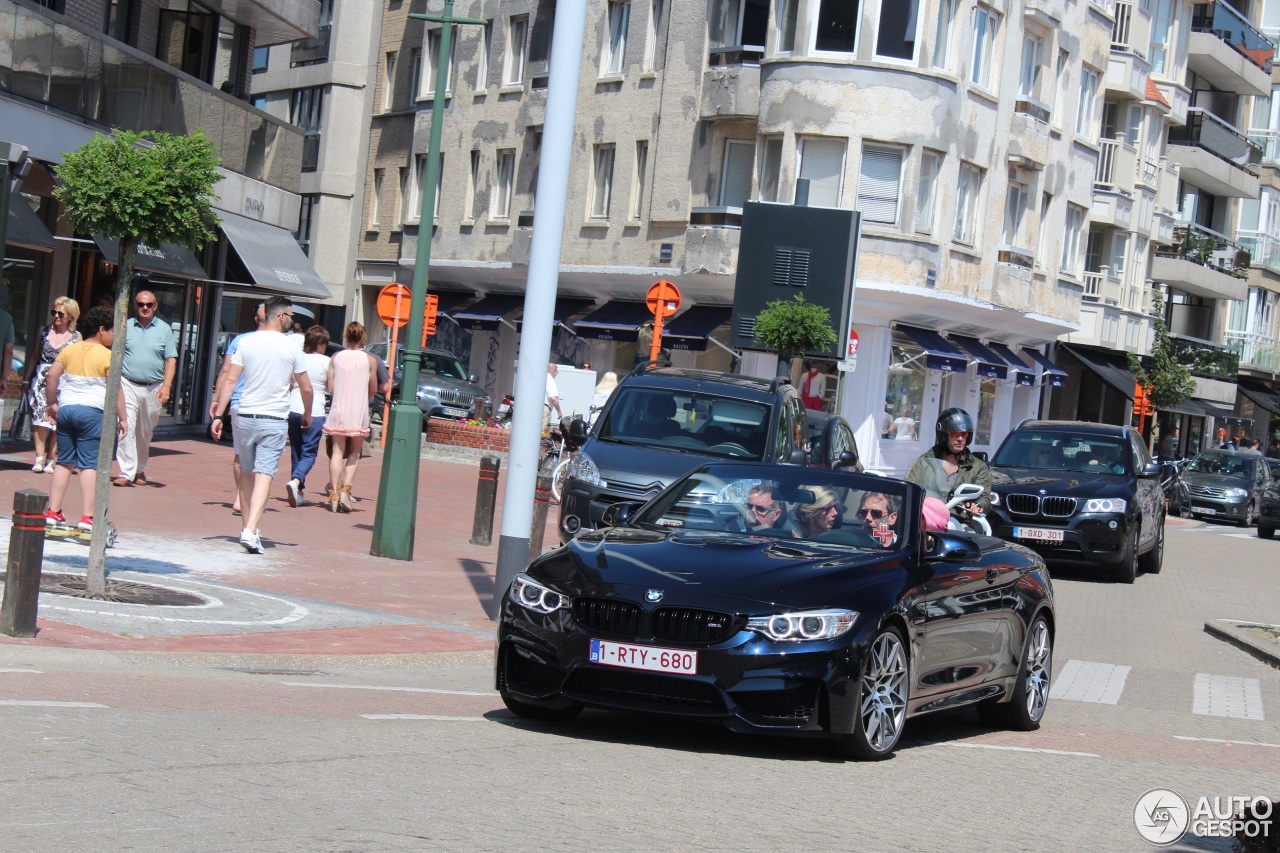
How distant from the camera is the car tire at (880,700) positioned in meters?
8.01

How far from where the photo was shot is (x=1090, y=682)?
12828 mm

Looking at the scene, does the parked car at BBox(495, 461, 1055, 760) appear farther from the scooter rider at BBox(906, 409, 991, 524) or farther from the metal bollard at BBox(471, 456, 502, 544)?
the metal bollard at BBox(471, 456, 502, 544)

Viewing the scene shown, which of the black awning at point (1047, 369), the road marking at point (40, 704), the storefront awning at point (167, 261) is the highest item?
the black awning at point (1047, 369)

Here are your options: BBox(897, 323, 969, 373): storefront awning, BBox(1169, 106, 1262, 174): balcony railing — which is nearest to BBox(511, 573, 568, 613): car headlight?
BBox(897, 323, 969, 373): storefront awning

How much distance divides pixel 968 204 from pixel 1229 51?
29.3 m

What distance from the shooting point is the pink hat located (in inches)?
415

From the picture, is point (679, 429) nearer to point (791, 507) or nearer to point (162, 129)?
point (791, 507)

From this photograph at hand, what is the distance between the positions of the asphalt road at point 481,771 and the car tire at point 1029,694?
0.17 m

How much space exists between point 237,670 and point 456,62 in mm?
41639

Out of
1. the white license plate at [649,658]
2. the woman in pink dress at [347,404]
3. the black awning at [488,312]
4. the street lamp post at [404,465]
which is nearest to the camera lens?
the white license plate at [649,658]

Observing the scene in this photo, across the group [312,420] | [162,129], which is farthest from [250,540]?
[162,129]

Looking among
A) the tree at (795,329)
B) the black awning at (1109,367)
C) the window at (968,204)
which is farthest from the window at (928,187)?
the black awning at (1109,367)

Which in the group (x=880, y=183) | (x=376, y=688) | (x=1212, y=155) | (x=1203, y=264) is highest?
(x=1212, y=155)

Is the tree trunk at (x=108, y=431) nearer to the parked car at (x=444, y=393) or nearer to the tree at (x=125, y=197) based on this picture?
the tree at (x=125, y=197)
